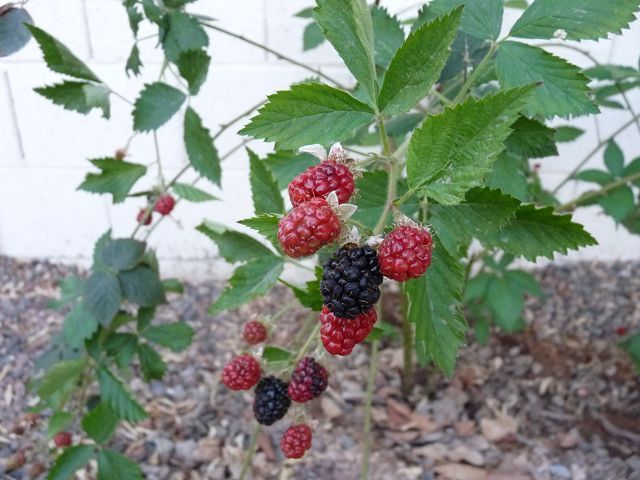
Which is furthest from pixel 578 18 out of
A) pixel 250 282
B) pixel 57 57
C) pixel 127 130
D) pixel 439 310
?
pixel 127 130

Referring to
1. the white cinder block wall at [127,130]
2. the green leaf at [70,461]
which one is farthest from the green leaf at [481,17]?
the white cinder block wall at [127,130]

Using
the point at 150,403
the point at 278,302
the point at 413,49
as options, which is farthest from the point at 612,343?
the point at 413,49

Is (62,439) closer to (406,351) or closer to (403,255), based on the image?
(406,351)

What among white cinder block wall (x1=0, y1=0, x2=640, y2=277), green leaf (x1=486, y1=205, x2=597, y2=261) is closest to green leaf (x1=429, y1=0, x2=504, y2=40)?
green leaf (x1=486, y1=205, x2=597, y2=261)

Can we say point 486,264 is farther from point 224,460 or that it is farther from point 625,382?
point 224,460

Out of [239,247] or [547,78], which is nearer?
[547,78]

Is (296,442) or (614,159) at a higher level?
(614,159)
